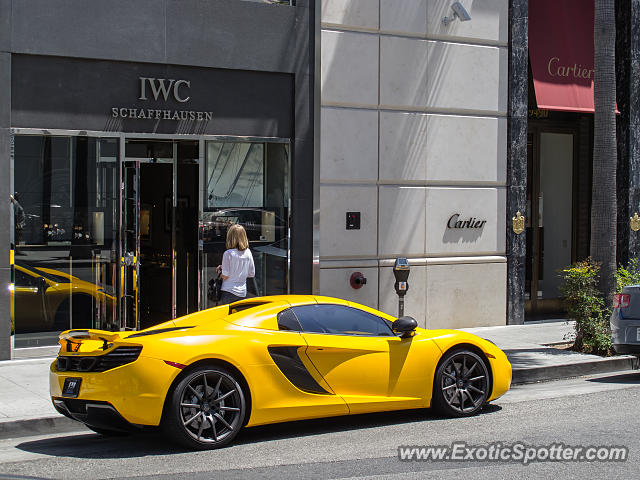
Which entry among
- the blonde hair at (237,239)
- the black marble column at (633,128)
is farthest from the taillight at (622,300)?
the black marble column at (633,128)

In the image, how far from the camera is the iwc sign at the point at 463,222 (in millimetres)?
14453

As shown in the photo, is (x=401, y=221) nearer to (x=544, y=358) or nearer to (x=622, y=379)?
(x=544, y=358)

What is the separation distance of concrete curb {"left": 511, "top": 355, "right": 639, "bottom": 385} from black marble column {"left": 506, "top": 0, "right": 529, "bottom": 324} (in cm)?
332

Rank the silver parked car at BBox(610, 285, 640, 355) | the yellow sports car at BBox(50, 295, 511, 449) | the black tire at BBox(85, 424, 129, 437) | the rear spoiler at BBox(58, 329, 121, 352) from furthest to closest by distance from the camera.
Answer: the silver parked car at BBox(610, 285, 640, 355) < the black tire at BBox(85, 424, 129, 437) < the rear spoiler at BBox(58, 329, 121, 352) < the yellow sports car at BBox(50, 295, 511, 449)

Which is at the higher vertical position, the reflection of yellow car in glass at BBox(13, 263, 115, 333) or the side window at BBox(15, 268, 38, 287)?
the side window at BBox(15, 268, 38, 287)

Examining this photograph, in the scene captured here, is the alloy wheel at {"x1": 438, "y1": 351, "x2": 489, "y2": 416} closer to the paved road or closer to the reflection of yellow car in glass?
the paved road

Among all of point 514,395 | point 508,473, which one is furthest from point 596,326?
point 508,473

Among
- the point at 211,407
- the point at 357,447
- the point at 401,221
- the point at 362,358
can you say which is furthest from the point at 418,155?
the point at 211,407

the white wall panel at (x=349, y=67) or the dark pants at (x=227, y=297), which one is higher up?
the white wall panel at (x=349, y=67)

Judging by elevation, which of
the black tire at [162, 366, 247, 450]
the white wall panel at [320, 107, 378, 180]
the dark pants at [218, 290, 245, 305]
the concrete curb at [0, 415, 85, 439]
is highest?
the white wall panel at [320, 107, 378, 180]

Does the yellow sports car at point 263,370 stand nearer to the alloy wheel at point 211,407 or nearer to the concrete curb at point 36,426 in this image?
the alloy wheel at point 211,407

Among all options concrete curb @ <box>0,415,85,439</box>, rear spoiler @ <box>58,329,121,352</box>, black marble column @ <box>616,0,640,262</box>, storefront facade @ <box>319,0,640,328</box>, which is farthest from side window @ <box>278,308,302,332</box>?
black marble column @ <box>616,0,640,262</box>

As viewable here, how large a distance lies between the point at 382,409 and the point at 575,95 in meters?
9.76

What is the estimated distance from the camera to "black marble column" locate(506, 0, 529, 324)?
15.0 meters
